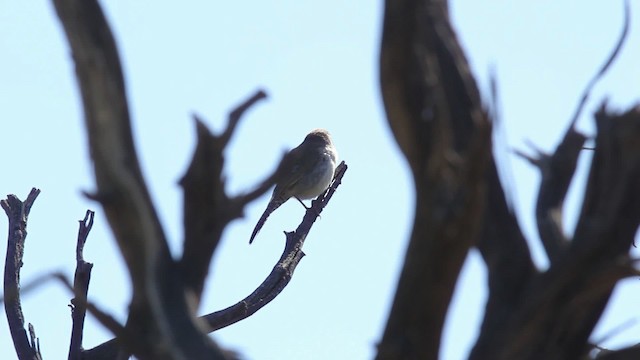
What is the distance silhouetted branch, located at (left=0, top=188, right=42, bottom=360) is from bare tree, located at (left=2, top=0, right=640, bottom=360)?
8.67 ft

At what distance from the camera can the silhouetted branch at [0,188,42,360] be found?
241 inches

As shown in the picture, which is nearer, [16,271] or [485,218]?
[485,218]

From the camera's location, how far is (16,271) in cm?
639

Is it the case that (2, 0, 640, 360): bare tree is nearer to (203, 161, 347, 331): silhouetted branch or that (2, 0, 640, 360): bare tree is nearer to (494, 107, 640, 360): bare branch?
(494, 107, 640, 360): bare branch

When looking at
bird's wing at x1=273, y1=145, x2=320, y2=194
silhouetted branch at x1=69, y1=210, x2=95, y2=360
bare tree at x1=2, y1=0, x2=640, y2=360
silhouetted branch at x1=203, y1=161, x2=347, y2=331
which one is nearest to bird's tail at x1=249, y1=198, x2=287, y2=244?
bird's wing at x1=273, y1=145, x2=320, y2=194

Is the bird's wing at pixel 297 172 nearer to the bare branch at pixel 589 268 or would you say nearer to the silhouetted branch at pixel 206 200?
the bare branch at pixel 589 268

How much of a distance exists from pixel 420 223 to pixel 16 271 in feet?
12.6

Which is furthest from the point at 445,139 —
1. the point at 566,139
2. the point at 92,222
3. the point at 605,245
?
the point at 92,222

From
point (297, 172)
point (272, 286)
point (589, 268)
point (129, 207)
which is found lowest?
point (589, 268)

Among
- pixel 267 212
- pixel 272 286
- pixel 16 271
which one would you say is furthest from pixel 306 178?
pixel 16 271

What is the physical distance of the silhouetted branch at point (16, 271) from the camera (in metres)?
A: 6.12

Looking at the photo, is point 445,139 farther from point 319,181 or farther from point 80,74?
point 319,181

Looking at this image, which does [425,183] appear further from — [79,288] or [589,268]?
[79,288]

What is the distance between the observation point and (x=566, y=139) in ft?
13.5
